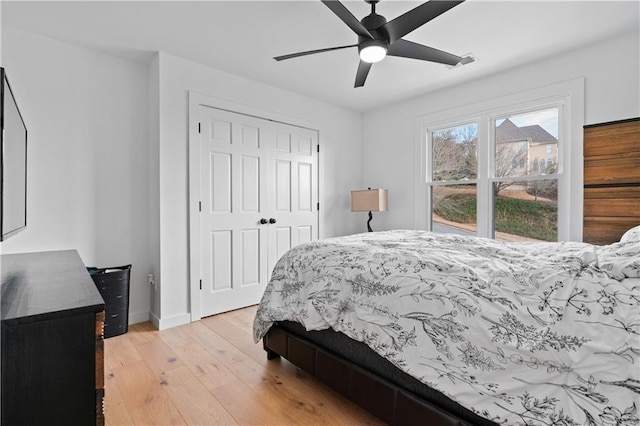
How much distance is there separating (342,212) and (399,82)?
5.99ft

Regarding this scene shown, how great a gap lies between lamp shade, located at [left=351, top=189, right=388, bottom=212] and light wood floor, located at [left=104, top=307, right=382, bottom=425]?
7.21 ft

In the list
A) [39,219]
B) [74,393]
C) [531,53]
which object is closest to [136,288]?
[39,219]

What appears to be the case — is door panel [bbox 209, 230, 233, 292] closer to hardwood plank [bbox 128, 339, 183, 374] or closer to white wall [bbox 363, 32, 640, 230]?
hardwood plank [bbox 128, 339, 183, 374]

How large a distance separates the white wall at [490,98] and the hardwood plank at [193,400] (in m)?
3.08

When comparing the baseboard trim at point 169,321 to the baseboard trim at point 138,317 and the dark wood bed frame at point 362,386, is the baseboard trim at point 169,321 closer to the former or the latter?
the baseboard trim at point 138,317

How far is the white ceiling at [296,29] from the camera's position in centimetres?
223

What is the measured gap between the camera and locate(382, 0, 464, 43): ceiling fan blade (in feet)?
5.64

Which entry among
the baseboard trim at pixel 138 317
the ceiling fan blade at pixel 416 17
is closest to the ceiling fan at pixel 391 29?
the ceiling fan blade at pixel 416 17

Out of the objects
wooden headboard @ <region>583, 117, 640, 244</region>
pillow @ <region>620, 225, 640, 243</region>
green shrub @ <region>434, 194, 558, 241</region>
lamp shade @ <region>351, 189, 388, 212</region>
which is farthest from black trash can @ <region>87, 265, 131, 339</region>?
wooden headboard @ <region>583, 117, 640, 244</region>

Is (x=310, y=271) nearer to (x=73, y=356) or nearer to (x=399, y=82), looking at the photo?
(x=73, y=356)

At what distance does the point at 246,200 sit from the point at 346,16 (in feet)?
7.00

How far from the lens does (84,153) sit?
2.80m

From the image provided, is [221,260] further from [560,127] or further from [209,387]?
[560,127]

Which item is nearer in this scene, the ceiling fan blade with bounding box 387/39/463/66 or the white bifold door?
the ceiling fan blade with bounding box 387/39/463/66
